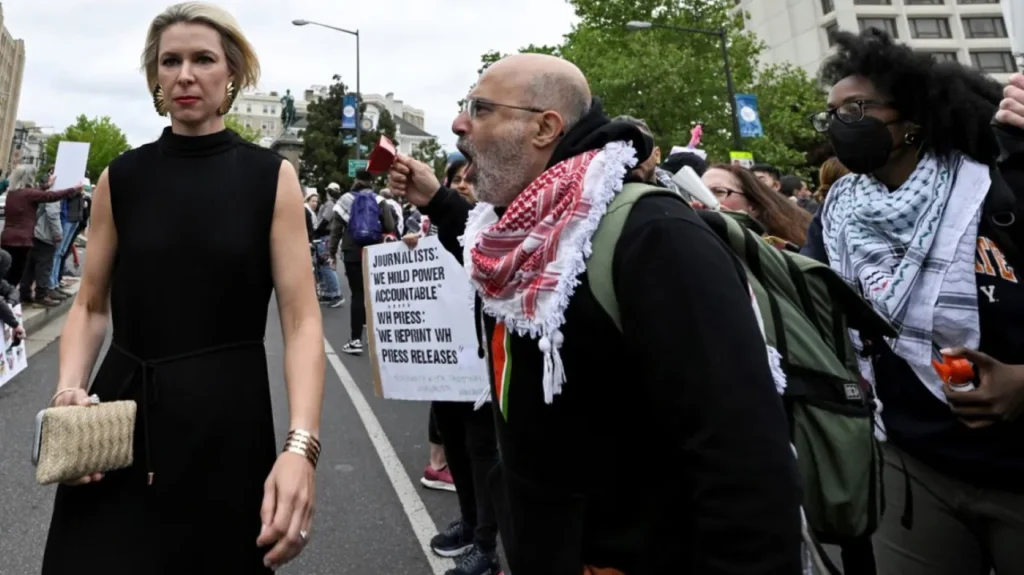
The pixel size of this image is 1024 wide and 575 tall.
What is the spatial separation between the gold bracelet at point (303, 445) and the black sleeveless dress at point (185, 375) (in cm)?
17

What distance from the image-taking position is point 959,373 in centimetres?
161

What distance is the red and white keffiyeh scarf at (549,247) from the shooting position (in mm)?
1156

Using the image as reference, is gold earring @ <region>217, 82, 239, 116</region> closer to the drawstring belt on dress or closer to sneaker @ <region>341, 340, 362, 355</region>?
the drawstring belt on dress

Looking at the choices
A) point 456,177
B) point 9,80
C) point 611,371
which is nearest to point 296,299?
point 611,371

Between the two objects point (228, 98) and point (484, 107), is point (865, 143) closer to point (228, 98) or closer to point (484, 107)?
point (484, 107)

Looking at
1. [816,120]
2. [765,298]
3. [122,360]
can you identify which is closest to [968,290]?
[765,298]

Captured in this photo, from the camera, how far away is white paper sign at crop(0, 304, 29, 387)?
5.89 m

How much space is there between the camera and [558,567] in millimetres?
1213

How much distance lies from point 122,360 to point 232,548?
0.52 m

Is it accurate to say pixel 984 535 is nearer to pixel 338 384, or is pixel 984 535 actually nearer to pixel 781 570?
pixel 781 570

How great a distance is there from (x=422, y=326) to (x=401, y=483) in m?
1.10

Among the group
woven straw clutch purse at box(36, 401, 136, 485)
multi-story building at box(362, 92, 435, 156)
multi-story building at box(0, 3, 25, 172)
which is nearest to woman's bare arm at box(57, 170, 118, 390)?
woven straw clutch purse at box(36, 401, 136, 485)

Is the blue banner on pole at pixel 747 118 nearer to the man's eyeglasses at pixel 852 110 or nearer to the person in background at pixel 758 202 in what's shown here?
the person in background at pixel 758 202

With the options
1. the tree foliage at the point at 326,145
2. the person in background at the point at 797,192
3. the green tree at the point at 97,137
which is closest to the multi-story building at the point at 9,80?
the green tree at the point at 97,137
